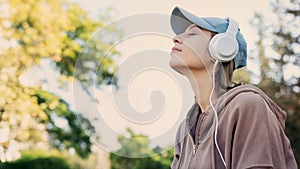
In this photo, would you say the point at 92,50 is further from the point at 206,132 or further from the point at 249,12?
the point at 249,12

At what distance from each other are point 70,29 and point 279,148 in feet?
18.7

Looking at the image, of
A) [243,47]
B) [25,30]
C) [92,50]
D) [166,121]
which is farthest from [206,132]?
[25,30]

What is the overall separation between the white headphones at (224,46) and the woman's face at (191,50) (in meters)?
0.03

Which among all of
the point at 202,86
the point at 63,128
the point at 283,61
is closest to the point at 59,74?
the point at 63,128

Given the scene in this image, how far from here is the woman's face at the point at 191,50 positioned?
4.38 ft

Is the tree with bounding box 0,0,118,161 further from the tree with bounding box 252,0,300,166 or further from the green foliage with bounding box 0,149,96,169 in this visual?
the tree with bounding box 252,0,300,166

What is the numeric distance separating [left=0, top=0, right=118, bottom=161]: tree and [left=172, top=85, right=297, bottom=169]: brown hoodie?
4.70 m

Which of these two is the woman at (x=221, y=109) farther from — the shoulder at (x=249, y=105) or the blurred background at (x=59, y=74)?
the blurred background at (x=59, y=74)

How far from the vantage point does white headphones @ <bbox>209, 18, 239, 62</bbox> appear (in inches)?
51.4

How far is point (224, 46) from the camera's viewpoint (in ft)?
4.30

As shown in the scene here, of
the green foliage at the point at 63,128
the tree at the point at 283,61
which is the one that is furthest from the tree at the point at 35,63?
the tree at the point at 283,61

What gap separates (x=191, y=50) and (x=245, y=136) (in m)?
0.25

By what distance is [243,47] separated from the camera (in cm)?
140

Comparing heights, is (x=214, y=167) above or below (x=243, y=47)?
below
